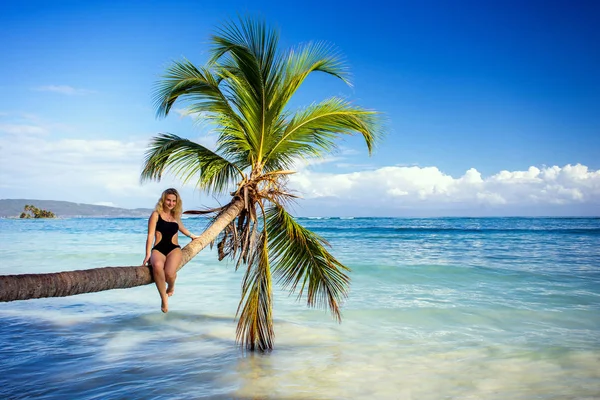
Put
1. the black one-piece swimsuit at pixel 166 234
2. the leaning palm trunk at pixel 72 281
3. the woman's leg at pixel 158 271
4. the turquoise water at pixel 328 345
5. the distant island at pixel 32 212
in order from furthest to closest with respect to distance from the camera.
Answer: the distant island at pixel 32 212 < the turquoise water at pixel 328 345 < the black one-piece swimsuit at pixel 166 234 < the woman's leg at pixel 158 271 < the leaning palm trunk at pixel 72 281

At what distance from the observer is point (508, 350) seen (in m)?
8.09

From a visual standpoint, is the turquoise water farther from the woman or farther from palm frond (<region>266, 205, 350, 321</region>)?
the woman

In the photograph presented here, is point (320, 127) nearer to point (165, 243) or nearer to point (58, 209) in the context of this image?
point (165, 243)

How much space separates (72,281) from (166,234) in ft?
4.91

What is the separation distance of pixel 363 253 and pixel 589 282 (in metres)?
12.0

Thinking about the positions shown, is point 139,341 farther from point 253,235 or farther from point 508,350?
point 508,350

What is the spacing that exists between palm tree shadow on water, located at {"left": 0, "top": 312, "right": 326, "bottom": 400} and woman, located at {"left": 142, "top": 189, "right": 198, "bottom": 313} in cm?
147

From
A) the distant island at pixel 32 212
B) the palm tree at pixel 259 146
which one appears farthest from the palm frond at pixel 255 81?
the distant island at pixel 32 212

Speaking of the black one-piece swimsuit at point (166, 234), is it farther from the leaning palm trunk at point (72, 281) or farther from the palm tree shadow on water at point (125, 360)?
the palm tree shadow on water at point (125, 360)

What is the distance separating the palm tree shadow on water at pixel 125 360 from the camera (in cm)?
605

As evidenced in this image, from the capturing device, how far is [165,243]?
5.50 m

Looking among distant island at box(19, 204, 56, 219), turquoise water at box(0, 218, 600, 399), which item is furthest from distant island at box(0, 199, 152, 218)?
turquoise water at box(0, 218, 600, 399)

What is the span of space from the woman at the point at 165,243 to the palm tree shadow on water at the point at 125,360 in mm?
1474

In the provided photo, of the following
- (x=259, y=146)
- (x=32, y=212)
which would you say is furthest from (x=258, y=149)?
(x=32, y=212)
